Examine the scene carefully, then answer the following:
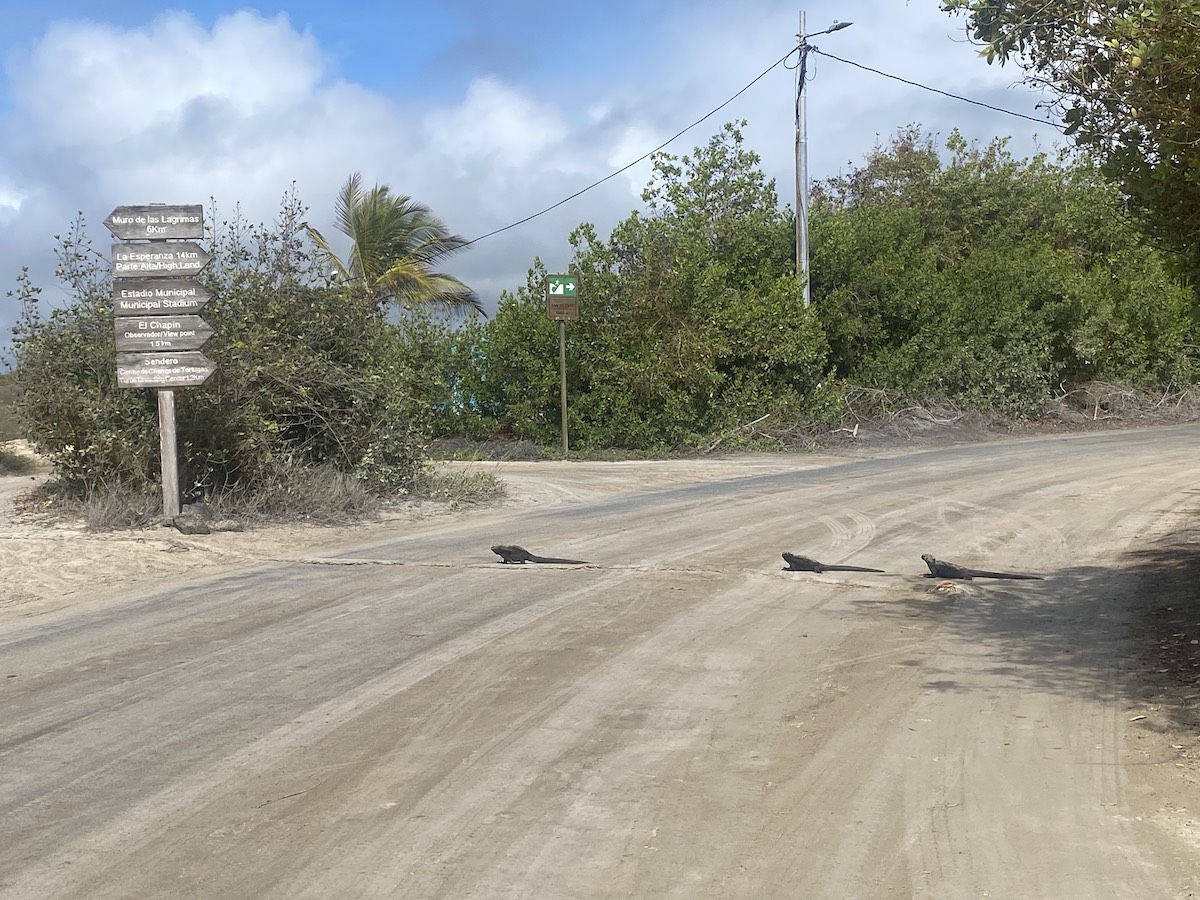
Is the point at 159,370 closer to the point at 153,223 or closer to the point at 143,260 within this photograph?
the point at 143,260

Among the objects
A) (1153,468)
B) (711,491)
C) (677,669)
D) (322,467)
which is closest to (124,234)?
(322,467)

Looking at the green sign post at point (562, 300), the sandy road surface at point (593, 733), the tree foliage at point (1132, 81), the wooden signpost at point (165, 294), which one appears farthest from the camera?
the green sign post at point (562, 300)

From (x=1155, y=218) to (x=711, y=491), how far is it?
31.0 feet

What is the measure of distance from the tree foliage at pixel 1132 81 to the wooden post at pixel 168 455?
906 cm

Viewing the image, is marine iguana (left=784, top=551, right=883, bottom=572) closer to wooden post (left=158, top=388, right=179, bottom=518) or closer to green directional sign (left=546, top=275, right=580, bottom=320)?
wooden post (left=158, top=388, right=179, bottom=518)

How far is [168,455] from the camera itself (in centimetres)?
1270

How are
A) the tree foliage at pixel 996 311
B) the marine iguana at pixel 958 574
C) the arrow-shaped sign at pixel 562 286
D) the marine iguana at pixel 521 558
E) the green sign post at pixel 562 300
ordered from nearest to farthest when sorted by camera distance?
the marine iguana at pixel 958 574 → the marine iguana at pixel 521 558 → the green sign post at pixel 562 300 → the arrow-shaped sign at pixel 562 286 → the tree foliage at pixel 996 311

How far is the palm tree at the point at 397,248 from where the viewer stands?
92.4 feet

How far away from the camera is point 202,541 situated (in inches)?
472

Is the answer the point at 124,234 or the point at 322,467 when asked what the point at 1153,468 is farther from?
the point at 124,234

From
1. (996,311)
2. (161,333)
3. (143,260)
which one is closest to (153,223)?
(143,260)

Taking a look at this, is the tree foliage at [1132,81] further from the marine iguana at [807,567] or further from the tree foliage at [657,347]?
the tree foliage at [657,347]

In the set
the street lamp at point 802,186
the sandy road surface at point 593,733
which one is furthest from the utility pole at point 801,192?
the sandy road surface at point 593,733

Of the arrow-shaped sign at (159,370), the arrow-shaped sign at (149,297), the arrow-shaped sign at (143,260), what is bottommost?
the arrow-shaped sign at (159,370)
